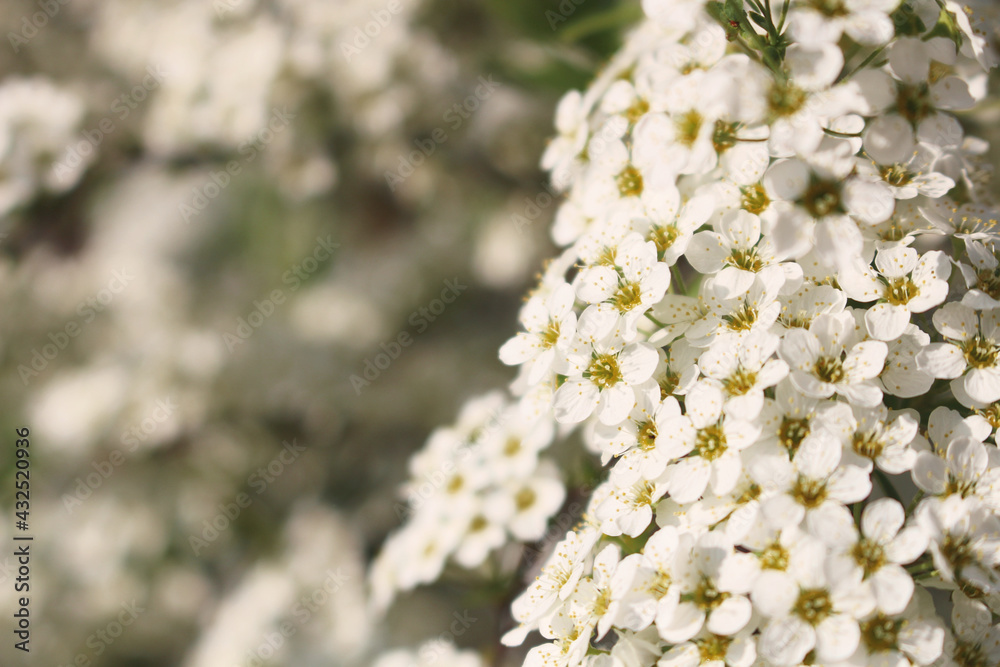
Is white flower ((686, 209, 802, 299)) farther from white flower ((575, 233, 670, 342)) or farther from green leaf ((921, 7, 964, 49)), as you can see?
green leaf ((921, 7, 964, 49))

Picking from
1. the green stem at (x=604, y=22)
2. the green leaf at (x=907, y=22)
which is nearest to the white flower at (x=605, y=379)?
the green leaf at (x=907, y=22)

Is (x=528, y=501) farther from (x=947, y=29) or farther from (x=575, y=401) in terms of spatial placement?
(x=947, y=29)

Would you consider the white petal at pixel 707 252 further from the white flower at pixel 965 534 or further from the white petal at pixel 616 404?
the white flower at pixel 965 534

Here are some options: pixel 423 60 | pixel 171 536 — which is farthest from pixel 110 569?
pixel 423 60

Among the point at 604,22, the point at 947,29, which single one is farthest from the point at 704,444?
the point at 604,22

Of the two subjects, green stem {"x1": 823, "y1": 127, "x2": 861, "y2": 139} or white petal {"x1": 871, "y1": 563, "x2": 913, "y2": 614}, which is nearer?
white petal {"x1": 871, "y1": 563, "x2": 913, "y2": 614}

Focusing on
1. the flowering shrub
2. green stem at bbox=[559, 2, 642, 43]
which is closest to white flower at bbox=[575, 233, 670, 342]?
the flowering shrub
